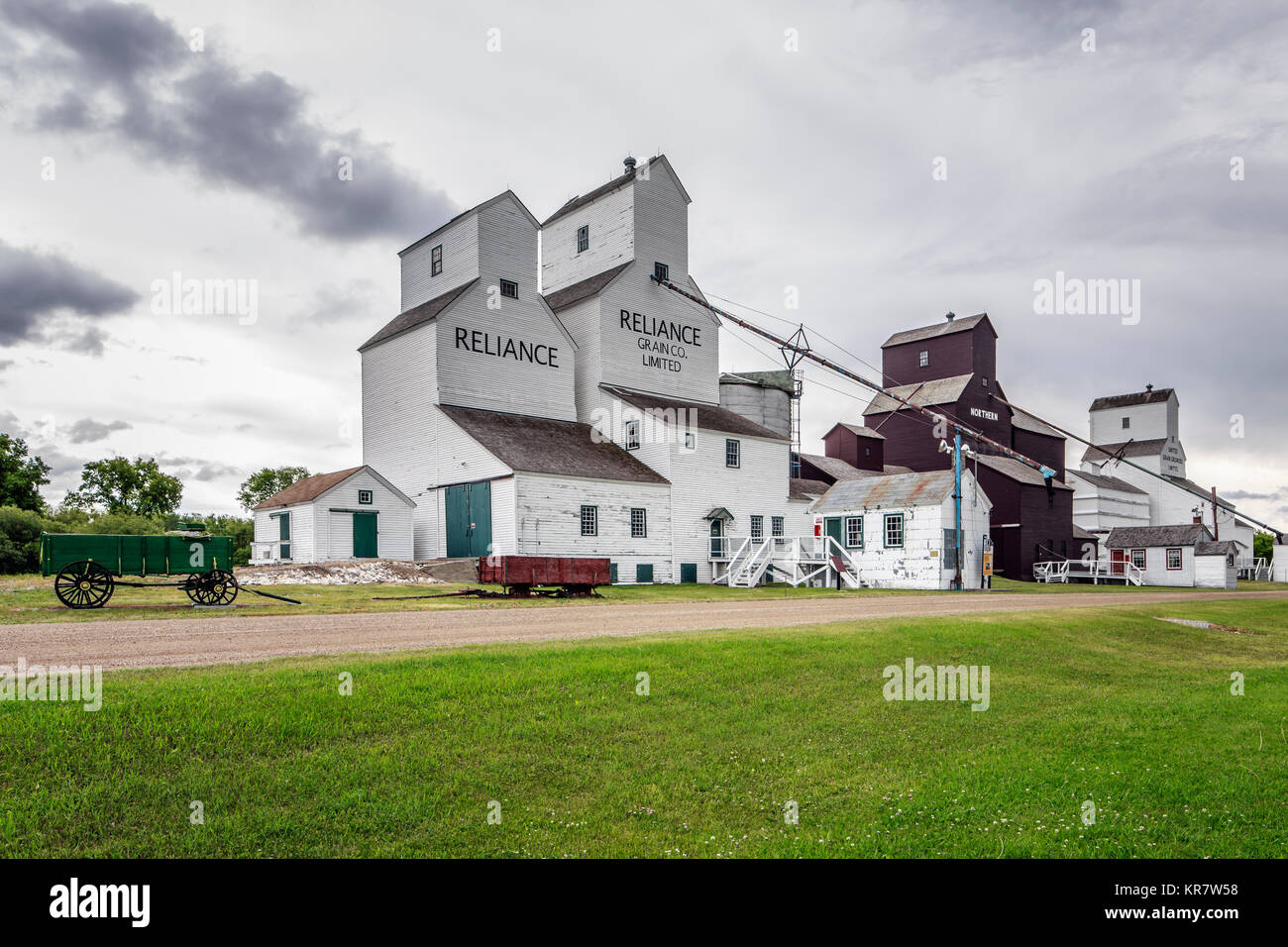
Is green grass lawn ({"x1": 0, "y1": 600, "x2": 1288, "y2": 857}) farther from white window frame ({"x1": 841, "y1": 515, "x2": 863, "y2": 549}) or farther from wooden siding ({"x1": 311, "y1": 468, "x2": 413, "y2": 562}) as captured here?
white window frame ({"x1": 841, "y1": 515, "x2": 863, "y2": 549})

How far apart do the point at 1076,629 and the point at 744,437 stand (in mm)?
28362

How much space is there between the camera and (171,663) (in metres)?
11.8

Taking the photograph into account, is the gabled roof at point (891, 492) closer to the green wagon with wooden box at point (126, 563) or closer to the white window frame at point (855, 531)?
the white window frame at point (855, 531)

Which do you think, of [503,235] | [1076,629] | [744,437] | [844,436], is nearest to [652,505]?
[744,437]

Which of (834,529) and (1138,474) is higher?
(1138,474)

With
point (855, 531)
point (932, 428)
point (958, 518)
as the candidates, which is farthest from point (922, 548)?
point (932, 428)

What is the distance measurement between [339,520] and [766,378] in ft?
119

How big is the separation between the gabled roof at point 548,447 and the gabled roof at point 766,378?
63.3ft

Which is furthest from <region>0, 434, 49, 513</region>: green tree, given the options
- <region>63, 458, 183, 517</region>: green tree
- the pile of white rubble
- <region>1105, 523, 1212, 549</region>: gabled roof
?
<region>1105, 523, 1212, 549</region>: gabled roof

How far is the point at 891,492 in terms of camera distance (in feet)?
140

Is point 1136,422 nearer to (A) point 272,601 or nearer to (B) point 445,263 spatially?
(B) point 445,263

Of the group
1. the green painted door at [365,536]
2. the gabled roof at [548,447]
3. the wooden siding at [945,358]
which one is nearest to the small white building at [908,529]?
the gabled roof at [548,447]

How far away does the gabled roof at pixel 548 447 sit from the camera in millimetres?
39469
